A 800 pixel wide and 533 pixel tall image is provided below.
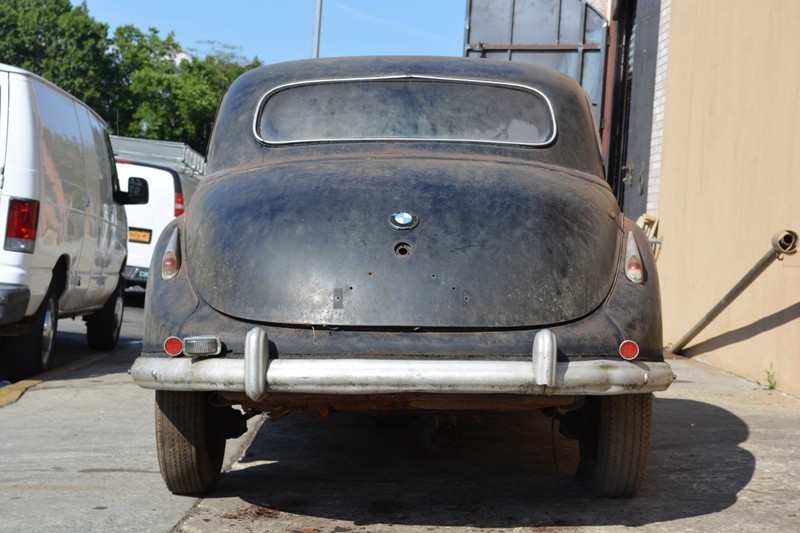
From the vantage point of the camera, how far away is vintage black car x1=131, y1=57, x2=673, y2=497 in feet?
13.7

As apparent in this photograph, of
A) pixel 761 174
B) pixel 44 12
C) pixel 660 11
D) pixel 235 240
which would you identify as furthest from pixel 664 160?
pixel 44 12

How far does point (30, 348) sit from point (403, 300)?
4872mm

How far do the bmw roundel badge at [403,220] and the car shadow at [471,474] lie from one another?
1.13 metres

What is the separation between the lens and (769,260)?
28.0ft

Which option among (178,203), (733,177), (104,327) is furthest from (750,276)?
(178,203)

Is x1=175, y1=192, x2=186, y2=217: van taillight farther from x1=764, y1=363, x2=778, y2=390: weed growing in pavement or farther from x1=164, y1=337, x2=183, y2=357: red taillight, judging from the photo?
x1=164, y1=337, x2=183, y2=357: red taillight

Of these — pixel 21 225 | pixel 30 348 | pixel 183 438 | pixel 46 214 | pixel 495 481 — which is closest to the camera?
pixel 183 438

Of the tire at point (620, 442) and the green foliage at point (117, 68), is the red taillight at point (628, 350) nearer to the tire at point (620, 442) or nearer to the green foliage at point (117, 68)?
the tire at point (620, 442)

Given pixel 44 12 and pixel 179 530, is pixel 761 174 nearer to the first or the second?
pixel 179 530

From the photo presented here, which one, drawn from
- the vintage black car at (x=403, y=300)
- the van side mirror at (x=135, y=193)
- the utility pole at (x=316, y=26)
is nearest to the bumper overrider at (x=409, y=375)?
the vintage black car at (x=403, y=300)

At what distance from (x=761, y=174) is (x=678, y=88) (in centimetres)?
306

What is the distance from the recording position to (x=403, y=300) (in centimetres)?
428

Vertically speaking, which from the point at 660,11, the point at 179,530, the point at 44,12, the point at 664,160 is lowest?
the point at 179,530

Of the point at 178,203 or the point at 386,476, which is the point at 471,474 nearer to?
the point at 386,476
